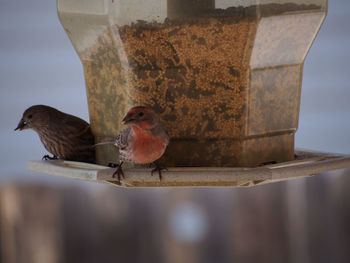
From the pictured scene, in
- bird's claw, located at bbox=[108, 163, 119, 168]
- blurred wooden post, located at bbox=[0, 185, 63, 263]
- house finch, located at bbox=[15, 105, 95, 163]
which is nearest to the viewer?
bird's claw, located at bbox=[108, 163, 119, 168]

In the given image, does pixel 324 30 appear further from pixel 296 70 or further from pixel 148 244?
pixel 296 70

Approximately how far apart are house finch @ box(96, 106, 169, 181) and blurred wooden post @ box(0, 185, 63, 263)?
2.91 meters

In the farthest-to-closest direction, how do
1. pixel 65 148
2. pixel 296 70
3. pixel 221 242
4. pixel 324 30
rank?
1. pixel 324 30
2. pixel 221 242
3. pixel 65 148
4. pixel 296 70

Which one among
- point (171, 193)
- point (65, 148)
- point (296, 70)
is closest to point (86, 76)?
point (65, 148)

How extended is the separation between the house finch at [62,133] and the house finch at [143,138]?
0.59m

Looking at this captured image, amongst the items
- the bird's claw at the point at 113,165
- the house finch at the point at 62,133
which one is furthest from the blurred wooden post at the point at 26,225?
the bird's claw at the point at 113,165

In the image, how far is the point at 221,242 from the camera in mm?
5906

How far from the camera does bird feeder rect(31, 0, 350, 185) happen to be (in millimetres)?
3098

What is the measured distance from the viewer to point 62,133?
3.88m

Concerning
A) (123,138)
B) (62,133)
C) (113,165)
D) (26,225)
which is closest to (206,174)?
(123,138)

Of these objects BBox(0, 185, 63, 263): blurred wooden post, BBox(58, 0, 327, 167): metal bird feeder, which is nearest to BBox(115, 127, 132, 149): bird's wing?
BBox(58, 0, 327, 167): metal bird feeder

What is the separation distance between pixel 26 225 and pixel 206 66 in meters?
3.27

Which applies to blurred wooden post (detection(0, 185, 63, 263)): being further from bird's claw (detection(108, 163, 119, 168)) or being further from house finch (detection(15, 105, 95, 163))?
bird's claw (detection(108, 163, 119, 168))

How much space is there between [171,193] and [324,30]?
2.12 metres
